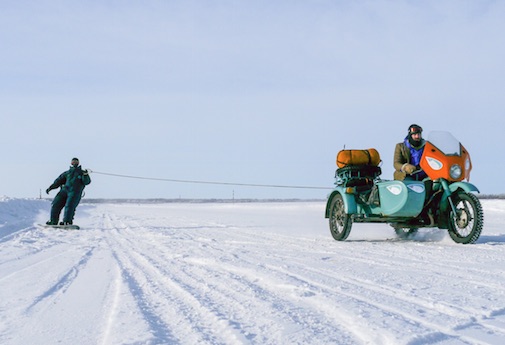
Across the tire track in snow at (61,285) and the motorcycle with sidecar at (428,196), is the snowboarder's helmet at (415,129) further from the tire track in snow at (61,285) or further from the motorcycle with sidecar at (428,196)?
the tire track in snow at (61,285)

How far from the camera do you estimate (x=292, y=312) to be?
3455mm

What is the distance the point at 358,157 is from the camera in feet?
32.5

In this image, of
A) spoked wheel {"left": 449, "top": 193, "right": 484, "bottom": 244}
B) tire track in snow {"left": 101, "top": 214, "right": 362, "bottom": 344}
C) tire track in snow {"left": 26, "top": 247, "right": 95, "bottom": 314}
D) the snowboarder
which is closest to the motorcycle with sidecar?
spoked wheel {"left": 449, "top": 193, "right": 484, "bottom": 244}

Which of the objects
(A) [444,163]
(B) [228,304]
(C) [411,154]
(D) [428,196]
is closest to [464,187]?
(A) [444,163]

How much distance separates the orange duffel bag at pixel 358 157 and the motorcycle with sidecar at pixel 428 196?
0.10 ft

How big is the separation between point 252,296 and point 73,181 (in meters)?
11.1

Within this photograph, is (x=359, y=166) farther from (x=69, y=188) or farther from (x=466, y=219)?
(x=69, y=188)

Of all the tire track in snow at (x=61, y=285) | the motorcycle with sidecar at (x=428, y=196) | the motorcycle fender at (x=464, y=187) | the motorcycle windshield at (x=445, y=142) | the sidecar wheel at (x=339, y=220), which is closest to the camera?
the tire track in snow at (x=61, y=285)

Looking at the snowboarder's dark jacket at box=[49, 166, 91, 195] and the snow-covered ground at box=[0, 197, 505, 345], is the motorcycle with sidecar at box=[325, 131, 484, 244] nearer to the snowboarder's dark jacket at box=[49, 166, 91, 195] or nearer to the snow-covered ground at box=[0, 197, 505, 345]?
the snow-covered ground at box=[0, 197, 505, 345]

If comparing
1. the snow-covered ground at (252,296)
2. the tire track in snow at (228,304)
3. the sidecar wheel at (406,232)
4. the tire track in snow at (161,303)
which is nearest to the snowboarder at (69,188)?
the snow-covered ground at (252,296)

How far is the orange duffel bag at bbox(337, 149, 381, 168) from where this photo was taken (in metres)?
9.91

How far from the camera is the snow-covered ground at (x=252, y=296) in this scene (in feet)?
9.72

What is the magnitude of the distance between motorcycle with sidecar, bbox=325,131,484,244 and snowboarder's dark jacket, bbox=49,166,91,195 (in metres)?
7.22

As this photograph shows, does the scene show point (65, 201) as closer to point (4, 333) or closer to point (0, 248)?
point (0, 248)
